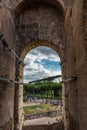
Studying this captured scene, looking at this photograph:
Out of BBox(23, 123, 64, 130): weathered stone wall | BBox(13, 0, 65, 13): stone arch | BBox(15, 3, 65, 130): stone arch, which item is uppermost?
BBox(13, 0, 65, 13): stone arch

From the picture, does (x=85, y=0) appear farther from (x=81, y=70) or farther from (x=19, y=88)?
(x=19, y=88)

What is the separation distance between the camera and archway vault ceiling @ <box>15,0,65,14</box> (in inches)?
365

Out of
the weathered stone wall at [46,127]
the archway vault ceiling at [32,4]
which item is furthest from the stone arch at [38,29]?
the weathered stone wall at [46,127]

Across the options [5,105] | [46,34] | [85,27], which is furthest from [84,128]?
[46,34]

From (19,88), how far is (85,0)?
5.56 metres

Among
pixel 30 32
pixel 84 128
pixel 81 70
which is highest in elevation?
pixel 30 32

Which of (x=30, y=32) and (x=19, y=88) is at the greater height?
(x=30, y=32)

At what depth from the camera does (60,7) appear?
30.8 ft

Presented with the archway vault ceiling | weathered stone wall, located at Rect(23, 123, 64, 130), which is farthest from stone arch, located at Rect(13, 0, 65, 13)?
weathered stone wall, located at Rect(23, 123, 64, 130)

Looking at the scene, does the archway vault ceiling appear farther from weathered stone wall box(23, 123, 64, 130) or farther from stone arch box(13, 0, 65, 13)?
weathered stone wall box(23, 123, 64, 130)

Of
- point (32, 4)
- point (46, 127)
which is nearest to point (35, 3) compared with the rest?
point (32, 4)

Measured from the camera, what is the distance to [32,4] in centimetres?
988

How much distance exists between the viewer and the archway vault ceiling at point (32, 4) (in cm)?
928

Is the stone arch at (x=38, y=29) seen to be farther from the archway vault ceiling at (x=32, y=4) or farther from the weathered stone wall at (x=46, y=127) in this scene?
the weathered stone wall at (x=46, y=127)
